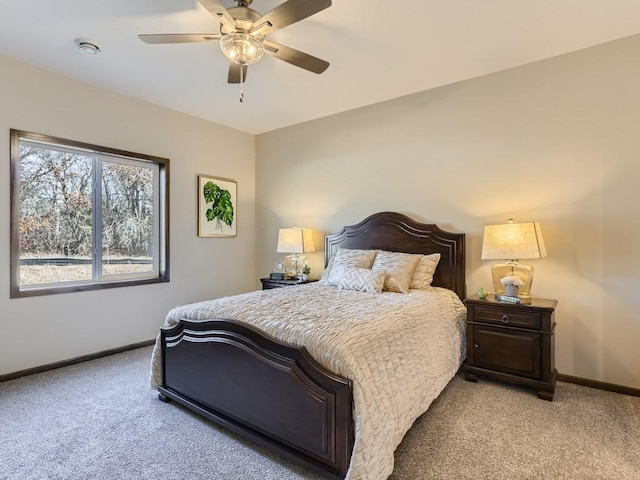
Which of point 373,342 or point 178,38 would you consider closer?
point 373,342

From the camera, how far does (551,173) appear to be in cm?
288

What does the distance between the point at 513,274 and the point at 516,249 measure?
38cm

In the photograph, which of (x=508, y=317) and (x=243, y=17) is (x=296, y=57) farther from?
(x=508, y=317)

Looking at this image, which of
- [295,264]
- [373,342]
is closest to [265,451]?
[373,342]

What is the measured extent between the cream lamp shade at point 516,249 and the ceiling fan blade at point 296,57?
1865 millimetres

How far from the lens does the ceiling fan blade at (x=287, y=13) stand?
1747mm

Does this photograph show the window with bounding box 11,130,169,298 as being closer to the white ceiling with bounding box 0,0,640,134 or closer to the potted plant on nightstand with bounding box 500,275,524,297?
the white ceiling with bounding box 0,0,640,134

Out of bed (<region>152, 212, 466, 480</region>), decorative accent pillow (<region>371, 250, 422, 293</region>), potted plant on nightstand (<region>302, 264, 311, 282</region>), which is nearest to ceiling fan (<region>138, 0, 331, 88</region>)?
bed (<region>152, 212, 466, 480</region>)

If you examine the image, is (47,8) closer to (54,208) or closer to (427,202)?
(54,208)

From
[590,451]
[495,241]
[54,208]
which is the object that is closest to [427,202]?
[495,241]

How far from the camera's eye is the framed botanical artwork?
14.2 ft

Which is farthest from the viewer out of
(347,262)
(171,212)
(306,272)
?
(306,272)

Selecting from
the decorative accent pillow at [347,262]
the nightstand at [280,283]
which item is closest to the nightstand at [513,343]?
the decorative accent pillow at [347,262]

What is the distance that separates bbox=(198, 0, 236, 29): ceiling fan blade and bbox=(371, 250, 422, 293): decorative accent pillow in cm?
227
